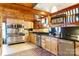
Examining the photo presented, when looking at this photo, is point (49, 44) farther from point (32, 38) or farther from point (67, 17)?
point (67, 17)

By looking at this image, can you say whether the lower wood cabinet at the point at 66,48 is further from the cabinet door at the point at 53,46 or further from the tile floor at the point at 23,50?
the tile floor at the point at 23,50

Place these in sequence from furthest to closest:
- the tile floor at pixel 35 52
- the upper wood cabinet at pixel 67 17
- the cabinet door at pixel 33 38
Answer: the cabinet door at pixel 33 38 < the tile floor at pixel 35 52 < the upper wood cabinet at pixel 67 17

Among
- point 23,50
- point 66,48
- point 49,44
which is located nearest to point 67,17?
point 66,48

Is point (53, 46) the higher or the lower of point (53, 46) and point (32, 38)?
the lower

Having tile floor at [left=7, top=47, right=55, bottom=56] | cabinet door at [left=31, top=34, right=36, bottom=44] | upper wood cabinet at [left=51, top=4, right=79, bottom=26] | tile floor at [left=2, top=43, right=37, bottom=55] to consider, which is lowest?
tile floor at [left=7, top=47, right=55, bottom=56]

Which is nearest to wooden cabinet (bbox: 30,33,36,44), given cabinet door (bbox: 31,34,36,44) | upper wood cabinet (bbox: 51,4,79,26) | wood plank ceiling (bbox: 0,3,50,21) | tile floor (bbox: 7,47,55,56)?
cabinet door (bbox: 31,34,36,44)

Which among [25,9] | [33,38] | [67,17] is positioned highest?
[25,9]

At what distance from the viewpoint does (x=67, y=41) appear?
2.04m

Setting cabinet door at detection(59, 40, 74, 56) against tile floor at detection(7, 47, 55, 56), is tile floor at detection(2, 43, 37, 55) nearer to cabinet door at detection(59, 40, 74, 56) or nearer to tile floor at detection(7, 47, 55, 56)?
tile floor at detection(7, 47, 55, 56)

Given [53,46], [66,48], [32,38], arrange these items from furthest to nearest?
[53,46], [32,38], [66,48]

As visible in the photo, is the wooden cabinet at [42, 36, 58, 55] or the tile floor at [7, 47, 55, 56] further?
the wooden cabinet at [42, 36, 58, 55]

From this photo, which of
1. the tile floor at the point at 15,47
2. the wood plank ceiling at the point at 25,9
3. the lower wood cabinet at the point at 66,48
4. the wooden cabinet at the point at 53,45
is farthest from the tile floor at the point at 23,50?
the wood plank ceiling at the point at 25,9

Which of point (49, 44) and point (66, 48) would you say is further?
point (49, 44)

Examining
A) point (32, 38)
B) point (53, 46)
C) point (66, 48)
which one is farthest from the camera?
point (53, 46)
